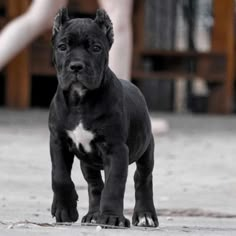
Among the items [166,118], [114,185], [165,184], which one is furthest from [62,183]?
[166,118]

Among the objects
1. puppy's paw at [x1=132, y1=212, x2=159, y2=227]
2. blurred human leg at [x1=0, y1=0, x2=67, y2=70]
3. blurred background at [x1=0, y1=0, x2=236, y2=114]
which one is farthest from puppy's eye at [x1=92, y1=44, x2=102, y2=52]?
blurred background at [x1=0, y1=0, x2=236, y2=114]

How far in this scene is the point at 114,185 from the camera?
370cm

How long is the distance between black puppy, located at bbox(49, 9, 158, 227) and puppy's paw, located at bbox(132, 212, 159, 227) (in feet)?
0.98

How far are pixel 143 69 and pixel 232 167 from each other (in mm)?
A: 6253

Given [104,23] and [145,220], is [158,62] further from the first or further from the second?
[104,23]

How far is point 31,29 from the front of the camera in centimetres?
866

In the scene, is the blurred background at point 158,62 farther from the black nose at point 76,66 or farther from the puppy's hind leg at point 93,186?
the black nose at point 76,66

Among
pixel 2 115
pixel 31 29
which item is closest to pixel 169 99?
pixel 2 115

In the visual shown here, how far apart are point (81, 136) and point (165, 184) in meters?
2.33

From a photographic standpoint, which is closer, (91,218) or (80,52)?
(80,52)

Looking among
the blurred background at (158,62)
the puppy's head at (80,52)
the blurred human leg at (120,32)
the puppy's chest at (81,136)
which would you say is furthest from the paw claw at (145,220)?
the blurred background at (158,62)

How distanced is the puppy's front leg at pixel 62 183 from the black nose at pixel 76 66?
30 cm

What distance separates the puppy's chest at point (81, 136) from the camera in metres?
3.69

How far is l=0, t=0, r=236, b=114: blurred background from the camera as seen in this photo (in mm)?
12367
